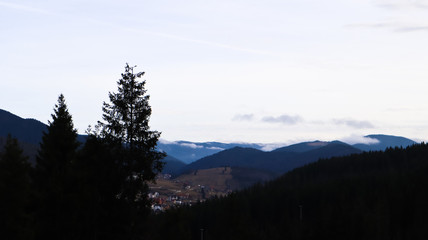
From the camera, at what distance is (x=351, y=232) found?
339 feet

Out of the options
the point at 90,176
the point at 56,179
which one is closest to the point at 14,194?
the point at 56,179

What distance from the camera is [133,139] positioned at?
53781mm

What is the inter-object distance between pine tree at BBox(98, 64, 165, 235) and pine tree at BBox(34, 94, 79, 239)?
5.51 m

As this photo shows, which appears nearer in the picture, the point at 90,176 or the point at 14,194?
the point at 14,194

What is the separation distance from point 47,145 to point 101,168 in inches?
262

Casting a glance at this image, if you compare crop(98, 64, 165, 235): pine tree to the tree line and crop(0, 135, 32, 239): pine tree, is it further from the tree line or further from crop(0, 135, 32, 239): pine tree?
crop(0, 135, 32, 239): pine tree

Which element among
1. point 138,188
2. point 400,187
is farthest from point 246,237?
point 400,187

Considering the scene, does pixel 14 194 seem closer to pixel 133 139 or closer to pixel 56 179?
pixel 56 179

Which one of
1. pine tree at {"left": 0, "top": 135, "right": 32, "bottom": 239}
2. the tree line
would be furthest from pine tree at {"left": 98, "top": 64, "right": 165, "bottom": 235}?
pine tree at {"left": 0, "top": 135, "right": 32, "bottom": 239}

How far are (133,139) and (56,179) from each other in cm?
1177

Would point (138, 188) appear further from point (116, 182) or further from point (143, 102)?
point (143, 102)

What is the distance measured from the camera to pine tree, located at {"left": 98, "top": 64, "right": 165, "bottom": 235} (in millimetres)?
52125

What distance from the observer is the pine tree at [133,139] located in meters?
52.1

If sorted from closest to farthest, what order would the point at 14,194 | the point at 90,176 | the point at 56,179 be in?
the point at 14,194, the point at 56,179, the point at 90,176
